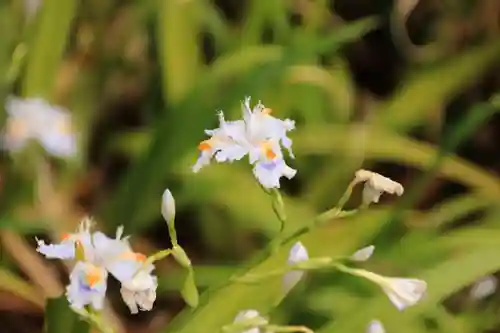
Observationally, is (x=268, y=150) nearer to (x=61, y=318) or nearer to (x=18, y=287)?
(x=61, y=318)

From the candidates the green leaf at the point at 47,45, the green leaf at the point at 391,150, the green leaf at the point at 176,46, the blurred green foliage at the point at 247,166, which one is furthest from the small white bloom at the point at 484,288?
the green leaf at the point at 47,45

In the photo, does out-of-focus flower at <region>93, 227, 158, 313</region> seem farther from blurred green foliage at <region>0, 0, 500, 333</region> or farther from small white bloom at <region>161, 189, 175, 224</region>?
blurred green foliage at <region>0, 0, 500, 333</region>

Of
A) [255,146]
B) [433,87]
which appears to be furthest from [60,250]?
[433,87]

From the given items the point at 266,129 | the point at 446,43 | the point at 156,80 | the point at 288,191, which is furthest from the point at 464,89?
the point at 266,129

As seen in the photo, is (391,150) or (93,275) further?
(391,150)

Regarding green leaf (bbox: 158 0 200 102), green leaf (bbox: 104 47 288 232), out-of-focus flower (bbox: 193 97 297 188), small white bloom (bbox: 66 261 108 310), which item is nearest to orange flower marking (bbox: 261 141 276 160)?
out-of-focus flower (bbox: 193 97 297 188)
